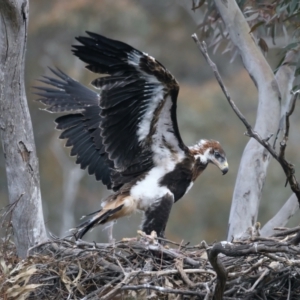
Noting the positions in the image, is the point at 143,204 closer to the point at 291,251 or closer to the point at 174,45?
the point at 291,251

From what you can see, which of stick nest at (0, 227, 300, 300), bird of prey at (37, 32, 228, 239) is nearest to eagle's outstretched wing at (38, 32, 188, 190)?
bird of prey at (37, 32, 228, 239)

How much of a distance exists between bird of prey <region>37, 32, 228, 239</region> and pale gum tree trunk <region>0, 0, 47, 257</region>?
0.46m

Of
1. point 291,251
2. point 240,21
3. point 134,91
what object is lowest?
point 291,251

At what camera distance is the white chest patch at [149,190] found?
5473 millimetres

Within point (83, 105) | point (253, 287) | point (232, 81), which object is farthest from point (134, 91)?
point (232, 81)

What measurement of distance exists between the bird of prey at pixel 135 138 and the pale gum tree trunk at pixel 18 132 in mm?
459

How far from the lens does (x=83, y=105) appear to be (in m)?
6.25

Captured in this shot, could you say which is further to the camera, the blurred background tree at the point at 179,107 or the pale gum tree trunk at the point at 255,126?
the blurred background tree at the point at 179,107

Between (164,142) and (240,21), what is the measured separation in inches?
51.3

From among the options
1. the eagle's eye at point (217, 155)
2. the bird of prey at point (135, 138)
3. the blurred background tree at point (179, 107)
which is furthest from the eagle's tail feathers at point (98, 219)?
the blurred background tree at point (179, 107)

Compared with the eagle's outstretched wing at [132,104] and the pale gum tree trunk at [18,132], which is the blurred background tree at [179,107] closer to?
the eagle's outstretched wing at [132,104]

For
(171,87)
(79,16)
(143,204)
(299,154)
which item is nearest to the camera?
(171,87)

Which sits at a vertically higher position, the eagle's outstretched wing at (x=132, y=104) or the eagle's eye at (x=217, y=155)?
the eagle's outstretched wing at (x=132, y=104)

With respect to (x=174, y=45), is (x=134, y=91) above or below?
below
